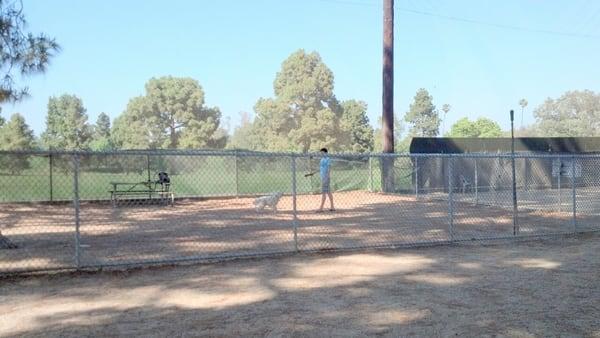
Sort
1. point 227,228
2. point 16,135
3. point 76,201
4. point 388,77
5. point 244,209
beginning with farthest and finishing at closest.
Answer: point 16,135 → point 388,77 → point 244,209 → point 227,228 → point 76,201

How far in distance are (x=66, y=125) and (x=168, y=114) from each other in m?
14.2

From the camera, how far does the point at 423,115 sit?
9594 cm

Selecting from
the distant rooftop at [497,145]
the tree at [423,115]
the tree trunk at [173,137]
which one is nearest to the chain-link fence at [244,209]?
the distant rooftop at [497,145]

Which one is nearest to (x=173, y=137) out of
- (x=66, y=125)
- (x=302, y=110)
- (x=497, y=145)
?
(x=302, y=110)

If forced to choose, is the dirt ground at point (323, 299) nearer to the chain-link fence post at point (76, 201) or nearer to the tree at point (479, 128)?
the chain-link fence post at point (76, 201)

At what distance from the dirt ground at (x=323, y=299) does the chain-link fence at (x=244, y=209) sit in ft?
2.69

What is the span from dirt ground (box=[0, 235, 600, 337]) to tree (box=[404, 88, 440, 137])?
88.5 meters

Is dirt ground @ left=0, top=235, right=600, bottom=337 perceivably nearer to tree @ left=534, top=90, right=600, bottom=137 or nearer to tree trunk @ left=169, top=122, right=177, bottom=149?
tree trunk @ left=169, top=122, right=177, bottom=149

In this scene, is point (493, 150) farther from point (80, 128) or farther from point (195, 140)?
point (80, 128)

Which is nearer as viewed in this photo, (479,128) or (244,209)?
(244,209)

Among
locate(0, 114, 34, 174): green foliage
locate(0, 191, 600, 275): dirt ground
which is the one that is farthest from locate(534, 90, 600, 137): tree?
locate(0, 191, 600, 275): dirt ground

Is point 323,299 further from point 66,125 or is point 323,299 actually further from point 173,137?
point 66,125

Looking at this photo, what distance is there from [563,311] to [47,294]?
5506mm

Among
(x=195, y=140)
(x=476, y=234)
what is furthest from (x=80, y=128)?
(x=476, y=234)
